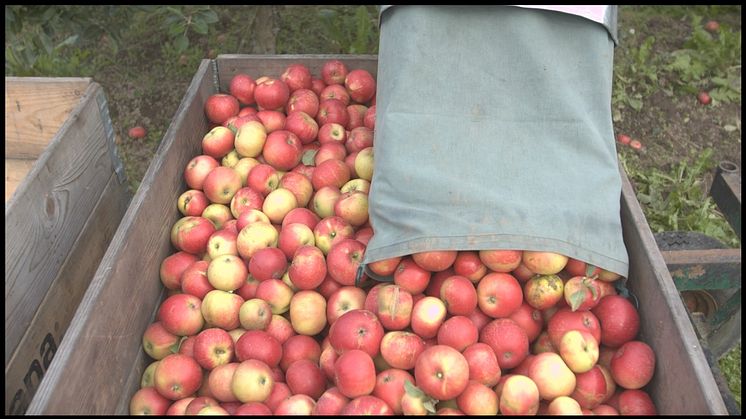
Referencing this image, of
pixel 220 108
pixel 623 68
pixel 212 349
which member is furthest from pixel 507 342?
pixel 623 68

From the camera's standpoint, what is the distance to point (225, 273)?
2238mm

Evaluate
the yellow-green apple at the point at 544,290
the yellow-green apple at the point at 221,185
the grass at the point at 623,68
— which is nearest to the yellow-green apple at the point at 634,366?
the yellow-green apple at the point at 544,290

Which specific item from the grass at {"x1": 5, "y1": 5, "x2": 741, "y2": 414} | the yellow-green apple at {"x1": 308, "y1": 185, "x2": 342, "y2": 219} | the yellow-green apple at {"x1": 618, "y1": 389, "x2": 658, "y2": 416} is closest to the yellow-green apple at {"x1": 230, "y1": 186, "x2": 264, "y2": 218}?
the yellow-green apple at {"x1": 308, "y1": 185, "x2": 342, "y2": 219}

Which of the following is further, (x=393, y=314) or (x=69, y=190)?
(x=69, y=190)

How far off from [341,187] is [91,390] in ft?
4.03

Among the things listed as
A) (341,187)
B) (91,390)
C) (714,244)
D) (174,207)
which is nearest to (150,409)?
(91,390)

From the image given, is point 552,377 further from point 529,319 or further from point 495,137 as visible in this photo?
point 495,137

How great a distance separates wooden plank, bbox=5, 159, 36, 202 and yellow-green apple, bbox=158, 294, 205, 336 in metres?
1.42

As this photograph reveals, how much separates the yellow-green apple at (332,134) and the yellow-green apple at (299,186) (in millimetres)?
301

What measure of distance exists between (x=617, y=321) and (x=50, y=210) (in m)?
2.11

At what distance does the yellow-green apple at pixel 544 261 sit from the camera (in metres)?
1.93

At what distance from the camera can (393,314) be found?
6.42 ft

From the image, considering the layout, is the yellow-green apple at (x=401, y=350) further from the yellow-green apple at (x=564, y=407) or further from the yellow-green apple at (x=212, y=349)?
the yellow-green apple at (x=212, y=349)

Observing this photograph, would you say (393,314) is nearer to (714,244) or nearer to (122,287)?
(122,287)
